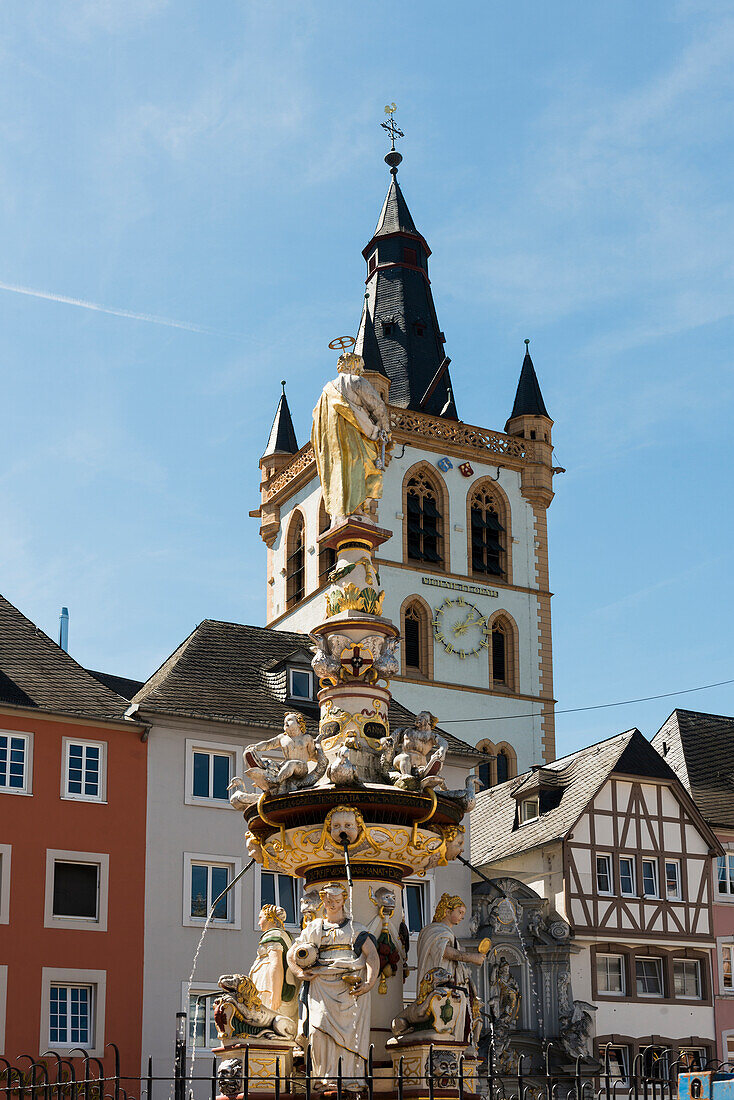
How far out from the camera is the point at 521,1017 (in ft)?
119

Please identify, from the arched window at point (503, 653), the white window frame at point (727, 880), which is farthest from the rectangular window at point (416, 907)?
the arched window at point (503, 653)

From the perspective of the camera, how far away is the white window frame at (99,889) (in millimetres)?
29359

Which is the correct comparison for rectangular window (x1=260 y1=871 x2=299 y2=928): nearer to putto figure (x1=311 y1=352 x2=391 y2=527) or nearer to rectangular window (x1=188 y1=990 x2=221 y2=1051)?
rectangular window (x1=188 y1=990 x2=221 y2=1051)

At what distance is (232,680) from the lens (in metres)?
35.3

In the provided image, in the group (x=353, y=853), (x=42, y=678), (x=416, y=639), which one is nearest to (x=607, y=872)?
(x=42, y=678)

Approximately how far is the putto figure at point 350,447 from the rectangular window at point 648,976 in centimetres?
2541

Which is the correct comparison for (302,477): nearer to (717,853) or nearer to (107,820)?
(717,853)

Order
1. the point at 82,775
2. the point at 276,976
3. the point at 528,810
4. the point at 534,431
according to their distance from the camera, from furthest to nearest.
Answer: the point at 534,431 → the point at 528,810 → the point at 82,775 → the point at 276,976

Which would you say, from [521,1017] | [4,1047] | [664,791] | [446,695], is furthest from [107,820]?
[446,695]

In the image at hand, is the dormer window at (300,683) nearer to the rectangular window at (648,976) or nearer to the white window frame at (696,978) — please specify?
the rectangular window at (648,976)

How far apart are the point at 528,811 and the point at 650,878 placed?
4118mm

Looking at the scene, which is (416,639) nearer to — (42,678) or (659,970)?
(659,970)

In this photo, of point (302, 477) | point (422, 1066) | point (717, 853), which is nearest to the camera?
point (422, 1066)

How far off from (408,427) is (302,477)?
18.2ft
